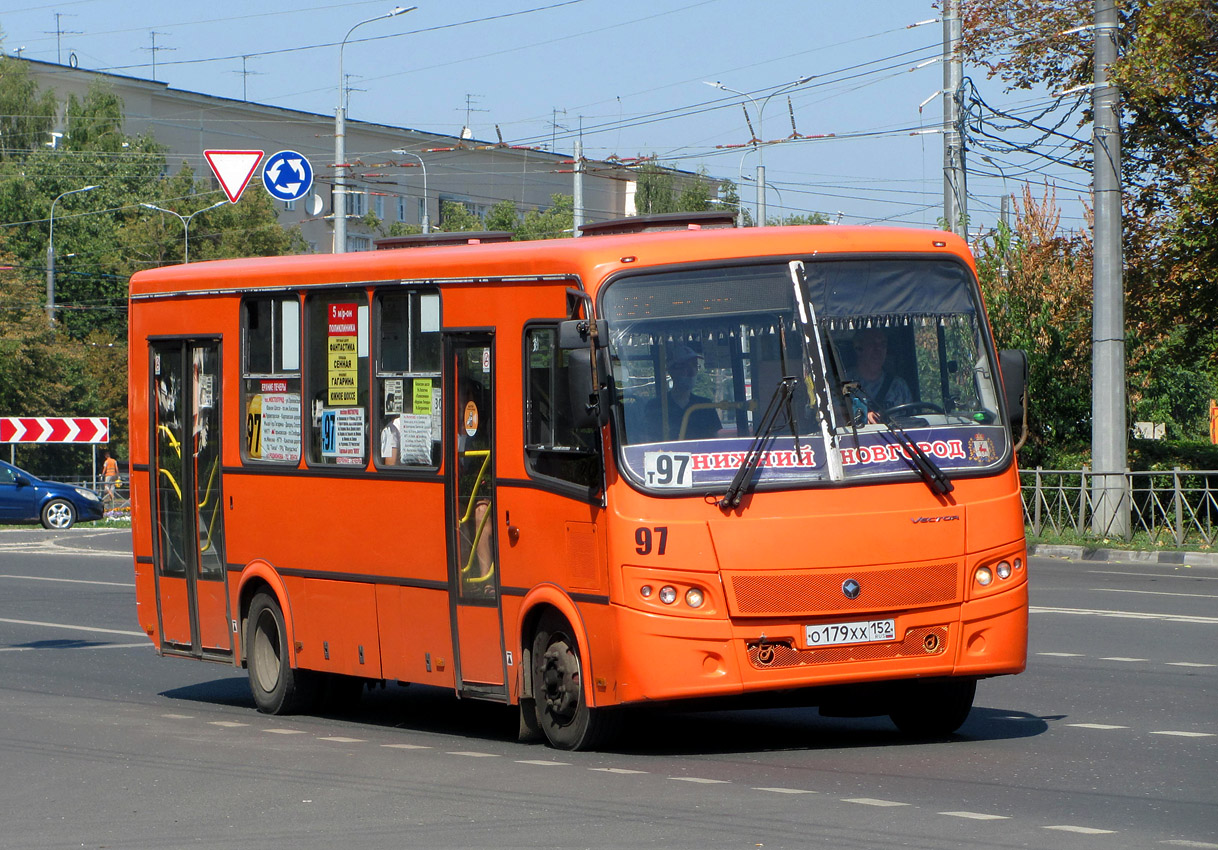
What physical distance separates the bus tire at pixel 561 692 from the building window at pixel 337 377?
2.01 metres

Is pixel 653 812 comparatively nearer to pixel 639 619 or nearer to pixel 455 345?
pixel 639 619

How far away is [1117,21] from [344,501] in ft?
62.4

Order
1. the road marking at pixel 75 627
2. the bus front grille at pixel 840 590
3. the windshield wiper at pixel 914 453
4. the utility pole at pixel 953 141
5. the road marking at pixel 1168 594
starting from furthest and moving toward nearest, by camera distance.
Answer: the utility pole at pixel 953 141 < the road marking at pixel 1168 594 < the road marking at pixel 75 627 < the windshield wiper at pixel 914 453 < the bus front grille at pixel 840 590

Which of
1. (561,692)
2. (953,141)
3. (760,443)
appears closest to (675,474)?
(760,443)

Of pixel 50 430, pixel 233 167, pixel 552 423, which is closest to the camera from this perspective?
pixel 552 423

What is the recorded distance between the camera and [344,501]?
1156cm

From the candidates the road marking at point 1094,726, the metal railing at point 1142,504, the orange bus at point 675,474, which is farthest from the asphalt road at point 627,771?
the metal railing at point 1142,504

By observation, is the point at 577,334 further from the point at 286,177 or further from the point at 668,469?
the point at 286,177

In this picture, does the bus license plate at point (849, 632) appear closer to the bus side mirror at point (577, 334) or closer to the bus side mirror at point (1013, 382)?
the bus side mirror at point (1013, 382)

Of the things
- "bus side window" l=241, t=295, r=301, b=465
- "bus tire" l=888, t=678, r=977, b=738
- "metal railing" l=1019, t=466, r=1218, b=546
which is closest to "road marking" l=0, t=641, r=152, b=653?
"bus side window" l=241, t=295, r=301, b=465

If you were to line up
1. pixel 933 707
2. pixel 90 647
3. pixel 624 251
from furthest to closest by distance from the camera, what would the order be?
pixel 90 647, pixel 933 707, pixel 624 251

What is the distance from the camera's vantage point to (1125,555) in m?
25.7

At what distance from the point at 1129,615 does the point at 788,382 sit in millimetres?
8426

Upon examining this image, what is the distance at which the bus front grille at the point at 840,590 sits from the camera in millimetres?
9227
